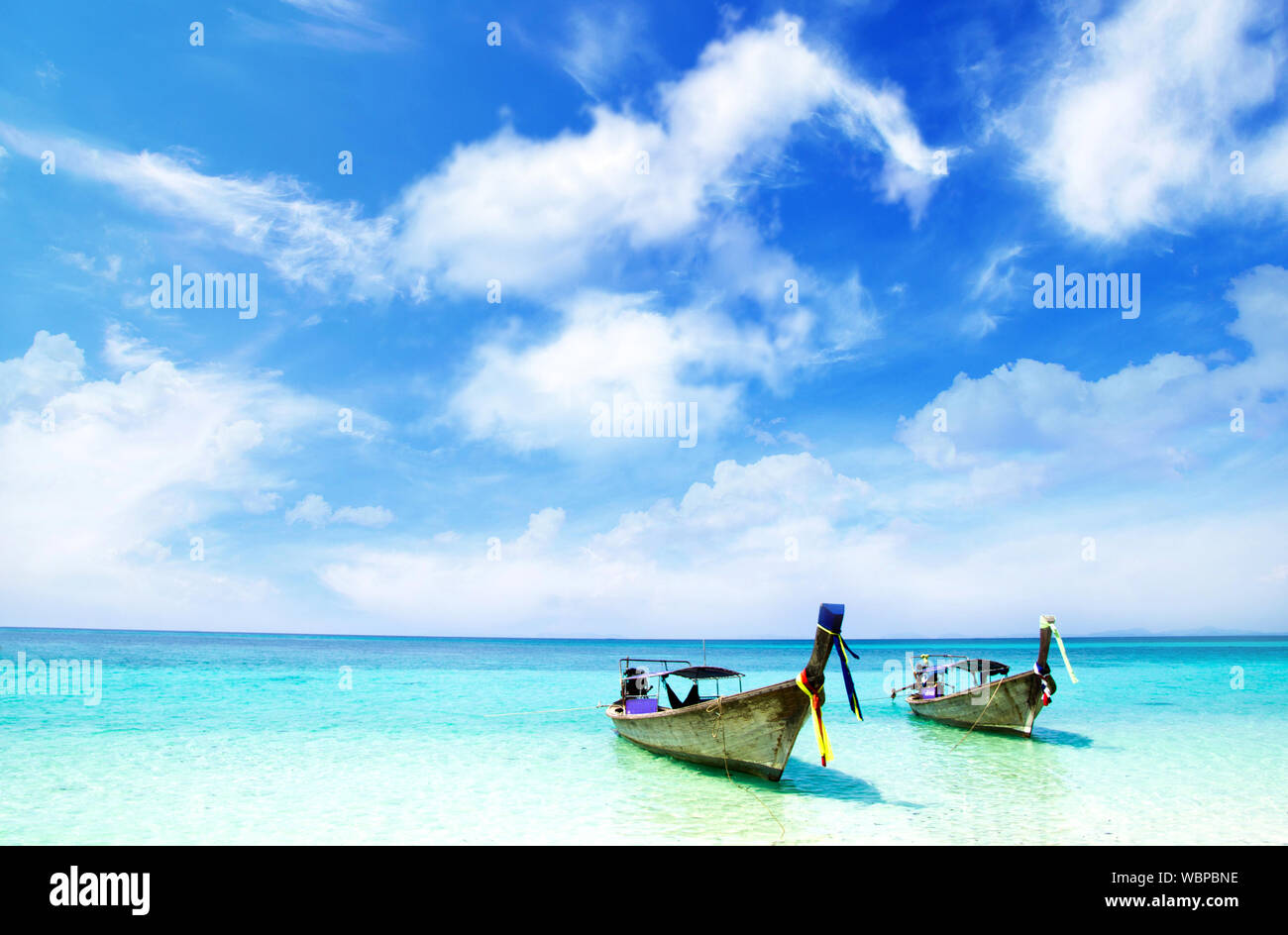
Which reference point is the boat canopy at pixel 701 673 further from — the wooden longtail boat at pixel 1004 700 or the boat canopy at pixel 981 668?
the boat canopy at pixel 981 668

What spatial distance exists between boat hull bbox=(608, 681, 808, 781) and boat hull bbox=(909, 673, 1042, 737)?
982 cm

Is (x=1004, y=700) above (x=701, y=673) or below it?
below

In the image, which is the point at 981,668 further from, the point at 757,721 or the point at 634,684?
the point at 757,721

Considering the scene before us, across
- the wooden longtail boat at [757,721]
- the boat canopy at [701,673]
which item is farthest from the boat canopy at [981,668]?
the wooden longtail boat at [757,721]

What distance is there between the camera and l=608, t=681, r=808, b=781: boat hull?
41.5ft

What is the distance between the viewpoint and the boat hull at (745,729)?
12.6 meters

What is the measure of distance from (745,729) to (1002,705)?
1066 centimetres

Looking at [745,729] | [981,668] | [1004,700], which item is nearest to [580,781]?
[745,729]

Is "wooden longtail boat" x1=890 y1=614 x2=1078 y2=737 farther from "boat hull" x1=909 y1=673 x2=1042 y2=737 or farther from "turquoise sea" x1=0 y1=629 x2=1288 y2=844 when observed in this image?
"turquoise sea" x1=0 y1=629 x2=1288 y2=844

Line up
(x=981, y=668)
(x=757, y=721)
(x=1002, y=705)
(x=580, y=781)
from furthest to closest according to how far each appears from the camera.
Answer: (x=981, y=668), (x=1002, y=705), (x=580, y=781), (x=757, y=721)

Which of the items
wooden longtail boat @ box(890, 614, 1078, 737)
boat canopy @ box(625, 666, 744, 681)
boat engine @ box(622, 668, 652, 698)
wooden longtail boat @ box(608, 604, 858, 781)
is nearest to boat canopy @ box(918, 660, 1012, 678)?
wooden longtail boat @ box(890, 614, 1078, 737)

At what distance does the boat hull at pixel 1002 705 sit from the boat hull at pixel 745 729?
9817 millimetres

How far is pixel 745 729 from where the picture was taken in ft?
43.1
